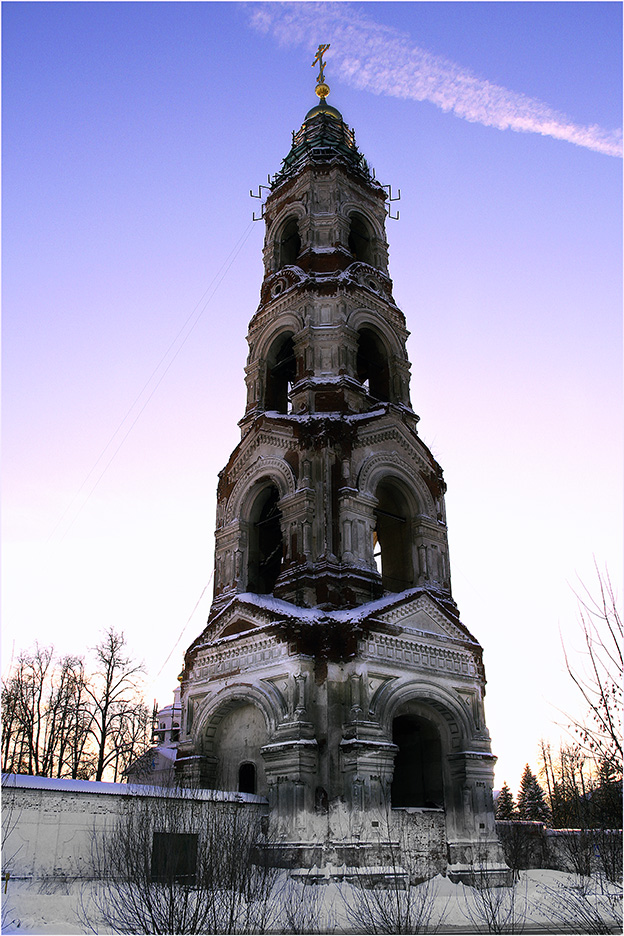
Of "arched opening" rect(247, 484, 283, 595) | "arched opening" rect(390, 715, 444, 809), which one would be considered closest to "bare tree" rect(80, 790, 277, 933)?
"arched opening" rect(390, 715, 444, 809)

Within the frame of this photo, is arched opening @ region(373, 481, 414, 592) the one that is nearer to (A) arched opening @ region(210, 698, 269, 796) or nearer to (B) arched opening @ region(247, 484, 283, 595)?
(B) arched opening @ region(247, 484, 283, 595)

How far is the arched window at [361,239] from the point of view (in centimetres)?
3108

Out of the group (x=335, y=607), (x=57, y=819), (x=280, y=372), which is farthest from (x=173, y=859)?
(x=280, y=372)

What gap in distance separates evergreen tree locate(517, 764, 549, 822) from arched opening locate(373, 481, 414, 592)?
3210 cm

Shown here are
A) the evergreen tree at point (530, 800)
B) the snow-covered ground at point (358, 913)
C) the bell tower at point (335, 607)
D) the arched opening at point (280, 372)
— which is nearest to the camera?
the snow-covered ground at point (358, 913)

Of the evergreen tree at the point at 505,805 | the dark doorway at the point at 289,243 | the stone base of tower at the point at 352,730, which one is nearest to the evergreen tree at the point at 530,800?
the evergreen tree at the point at 505,805

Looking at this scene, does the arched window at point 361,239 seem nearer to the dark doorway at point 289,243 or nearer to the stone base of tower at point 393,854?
the dark doorway at point 289,243

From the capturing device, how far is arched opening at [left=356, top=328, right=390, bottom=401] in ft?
91.1

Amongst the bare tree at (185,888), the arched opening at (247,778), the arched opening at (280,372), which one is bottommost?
the bare tree at (185,888)

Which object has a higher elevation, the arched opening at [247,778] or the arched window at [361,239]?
the arched window at [361,239]

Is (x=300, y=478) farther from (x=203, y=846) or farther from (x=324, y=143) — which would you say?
A: (x=324, y=143)

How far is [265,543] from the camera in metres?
25.5

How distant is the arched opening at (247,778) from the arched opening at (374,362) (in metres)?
13.4

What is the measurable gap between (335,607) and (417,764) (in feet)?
17.9
